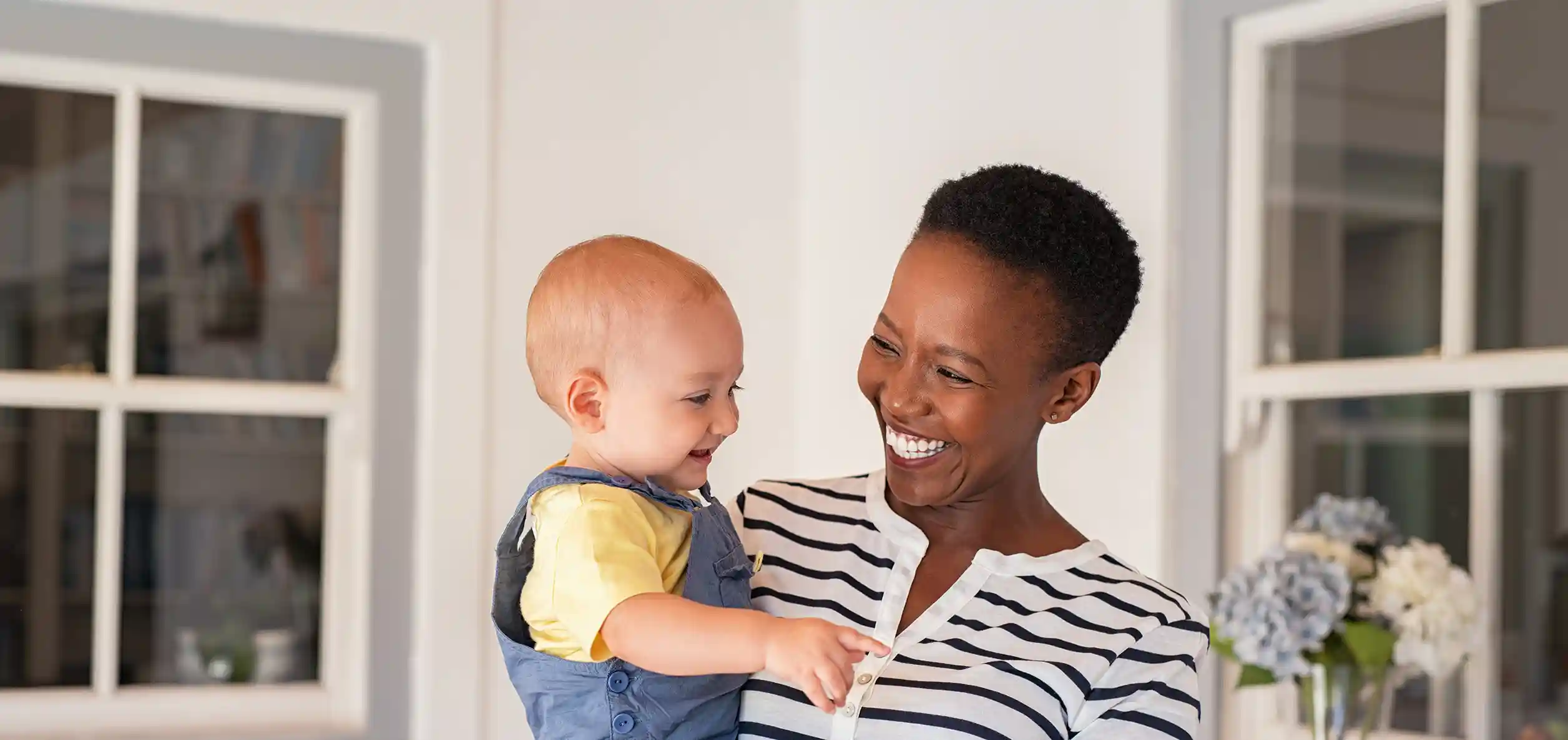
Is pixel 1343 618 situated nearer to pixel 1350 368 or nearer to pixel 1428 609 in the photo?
pixel 1428 609

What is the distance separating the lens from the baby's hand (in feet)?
A: 3.79

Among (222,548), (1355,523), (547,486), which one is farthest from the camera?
(222,548)

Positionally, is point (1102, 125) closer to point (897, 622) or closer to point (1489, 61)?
point (1489, 61)

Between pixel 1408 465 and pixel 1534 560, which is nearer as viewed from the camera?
pixel 1534 560

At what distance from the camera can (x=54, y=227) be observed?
3.03 m

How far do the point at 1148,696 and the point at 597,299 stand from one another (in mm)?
607

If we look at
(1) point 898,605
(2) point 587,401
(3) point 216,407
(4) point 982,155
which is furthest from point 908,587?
(3) point 216,407

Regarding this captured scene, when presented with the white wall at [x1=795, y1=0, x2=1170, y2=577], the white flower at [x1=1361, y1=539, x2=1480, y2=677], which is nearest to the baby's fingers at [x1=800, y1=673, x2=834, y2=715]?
the white flower at [x1=1361, y1=539, x2=1480, y2=677]

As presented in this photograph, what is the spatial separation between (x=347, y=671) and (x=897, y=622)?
2.04 metres

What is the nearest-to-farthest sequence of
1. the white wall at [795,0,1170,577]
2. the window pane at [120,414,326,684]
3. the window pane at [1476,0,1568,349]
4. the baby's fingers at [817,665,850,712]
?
the baby's fingers at [817,665,850,712]
the window pane at [1476,0,1568,349]
the white wall at [795,0,1170,577]
the window pane at [120,414,326,684]

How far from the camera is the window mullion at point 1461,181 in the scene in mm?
2145

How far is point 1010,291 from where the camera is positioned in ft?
4.71

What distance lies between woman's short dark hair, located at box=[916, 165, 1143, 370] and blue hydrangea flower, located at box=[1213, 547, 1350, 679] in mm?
671

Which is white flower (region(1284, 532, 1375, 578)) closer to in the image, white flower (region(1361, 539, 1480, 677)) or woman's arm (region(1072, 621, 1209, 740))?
white flower (region(1361, 539, 1480, 677))
